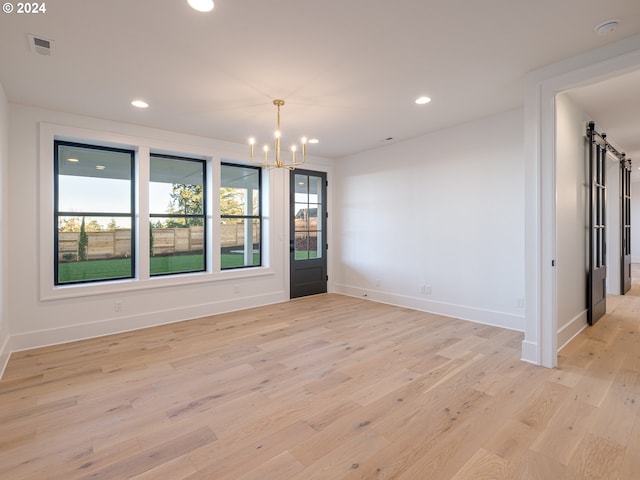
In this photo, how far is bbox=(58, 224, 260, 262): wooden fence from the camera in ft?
14.0

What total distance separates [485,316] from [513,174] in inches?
74.6

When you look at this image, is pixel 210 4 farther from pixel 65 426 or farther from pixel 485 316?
pixel 485 316

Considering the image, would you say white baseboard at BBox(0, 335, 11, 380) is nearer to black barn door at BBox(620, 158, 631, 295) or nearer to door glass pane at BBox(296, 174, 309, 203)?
door glass pane at BBox(296, 174, 309, 203)

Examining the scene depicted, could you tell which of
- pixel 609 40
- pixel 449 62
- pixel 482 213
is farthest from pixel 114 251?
pixel 609 40

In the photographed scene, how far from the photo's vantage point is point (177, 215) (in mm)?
5008

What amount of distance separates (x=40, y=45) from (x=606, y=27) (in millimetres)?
4228

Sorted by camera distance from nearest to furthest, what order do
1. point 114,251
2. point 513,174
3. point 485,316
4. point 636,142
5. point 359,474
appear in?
point 359,474 < point 513,174 < point 485,316 < point 114,251 < point 636,142

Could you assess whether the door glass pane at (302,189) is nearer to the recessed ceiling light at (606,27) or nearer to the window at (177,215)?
the window at (177,215)

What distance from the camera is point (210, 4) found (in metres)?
2.04

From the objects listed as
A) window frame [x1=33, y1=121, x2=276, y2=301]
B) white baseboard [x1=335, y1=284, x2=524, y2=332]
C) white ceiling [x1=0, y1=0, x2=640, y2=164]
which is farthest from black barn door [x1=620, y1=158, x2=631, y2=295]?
window frame [x1=33, y1=121, x2=276, y2=301]

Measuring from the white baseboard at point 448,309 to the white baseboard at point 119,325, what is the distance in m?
1.92

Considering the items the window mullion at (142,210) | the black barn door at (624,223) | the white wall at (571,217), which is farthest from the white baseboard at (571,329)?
the window mullion at (142,210)

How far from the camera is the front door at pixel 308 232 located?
606cm

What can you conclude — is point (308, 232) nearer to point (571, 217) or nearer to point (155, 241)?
point (155, 241)
